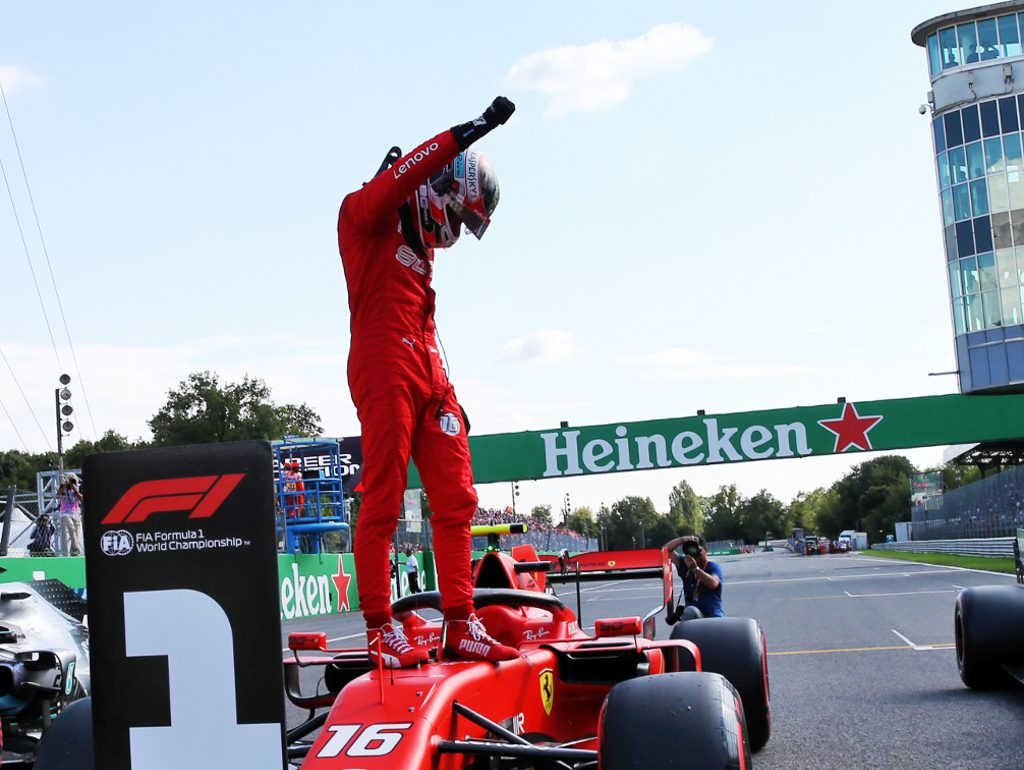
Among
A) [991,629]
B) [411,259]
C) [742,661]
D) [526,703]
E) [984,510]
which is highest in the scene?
[411,259]

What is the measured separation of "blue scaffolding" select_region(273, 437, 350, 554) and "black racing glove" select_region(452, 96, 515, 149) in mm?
24972

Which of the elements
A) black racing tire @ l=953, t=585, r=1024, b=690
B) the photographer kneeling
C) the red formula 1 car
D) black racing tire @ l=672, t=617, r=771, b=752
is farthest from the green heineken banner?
the red formula 1 car

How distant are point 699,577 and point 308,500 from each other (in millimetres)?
23711

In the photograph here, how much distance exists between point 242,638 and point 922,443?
114 ft

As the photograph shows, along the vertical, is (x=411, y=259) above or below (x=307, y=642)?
above

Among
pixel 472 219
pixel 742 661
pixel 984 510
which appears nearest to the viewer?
pixel 472 219

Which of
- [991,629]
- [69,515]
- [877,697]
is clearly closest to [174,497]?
[991,629]

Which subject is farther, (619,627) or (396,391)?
(619,627)

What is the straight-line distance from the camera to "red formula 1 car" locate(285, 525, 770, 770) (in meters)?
3.44

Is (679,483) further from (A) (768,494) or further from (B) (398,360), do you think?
(B) (398,360)

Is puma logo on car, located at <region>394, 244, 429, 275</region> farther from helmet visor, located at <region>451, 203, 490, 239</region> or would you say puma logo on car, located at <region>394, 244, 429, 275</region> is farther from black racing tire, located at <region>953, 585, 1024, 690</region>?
black racing tire, located at <region>953, 585, 1024, 690</region>

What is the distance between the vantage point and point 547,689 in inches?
183

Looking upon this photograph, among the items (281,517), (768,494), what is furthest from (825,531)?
(281,517)

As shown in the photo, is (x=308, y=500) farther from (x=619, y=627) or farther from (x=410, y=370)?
(x=410, y=370)
